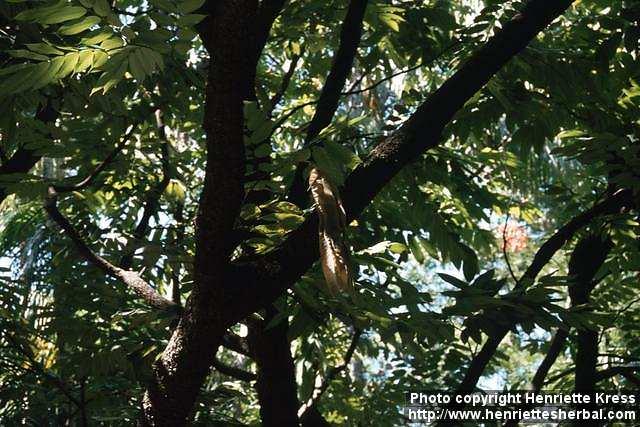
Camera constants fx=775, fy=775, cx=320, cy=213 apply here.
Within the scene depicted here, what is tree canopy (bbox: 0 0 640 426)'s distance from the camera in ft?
6.89

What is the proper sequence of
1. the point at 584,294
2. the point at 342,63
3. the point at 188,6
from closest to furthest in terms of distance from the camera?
the point at 188,6, the point at 342,63, the point at 584,294

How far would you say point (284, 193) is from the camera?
9.11 ft

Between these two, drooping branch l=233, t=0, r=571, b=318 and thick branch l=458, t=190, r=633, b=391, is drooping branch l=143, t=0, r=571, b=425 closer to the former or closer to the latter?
drooping branch l=233, t=0, r=571, b=318

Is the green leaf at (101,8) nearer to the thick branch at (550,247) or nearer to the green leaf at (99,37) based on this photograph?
the green leaf at (99,37)

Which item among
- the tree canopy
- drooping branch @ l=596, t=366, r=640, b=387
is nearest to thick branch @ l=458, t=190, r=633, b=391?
the tree canopy

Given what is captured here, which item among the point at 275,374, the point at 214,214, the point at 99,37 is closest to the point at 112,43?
the point at 99,37

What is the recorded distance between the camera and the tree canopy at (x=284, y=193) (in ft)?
6.89

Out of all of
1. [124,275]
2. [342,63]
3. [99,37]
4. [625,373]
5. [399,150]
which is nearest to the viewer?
[99,37]

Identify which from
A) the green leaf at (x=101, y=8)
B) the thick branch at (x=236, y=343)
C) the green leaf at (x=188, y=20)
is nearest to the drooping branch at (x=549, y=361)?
the thick branch at (x=236, y=343)

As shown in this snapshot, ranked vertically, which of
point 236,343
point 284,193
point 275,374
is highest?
point 284,193

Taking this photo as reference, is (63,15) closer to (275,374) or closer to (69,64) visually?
(69,64)

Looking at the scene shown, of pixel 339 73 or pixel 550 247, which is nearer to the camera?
pixel 339 73

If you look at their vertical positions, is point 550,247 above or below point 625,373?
above

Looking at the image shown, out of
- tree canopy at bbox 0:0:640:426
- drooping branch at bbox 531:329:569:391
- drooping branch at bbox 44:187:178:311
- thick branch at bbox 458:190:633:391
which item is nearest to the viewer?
tree canopy at bbox 0:0:640:426
